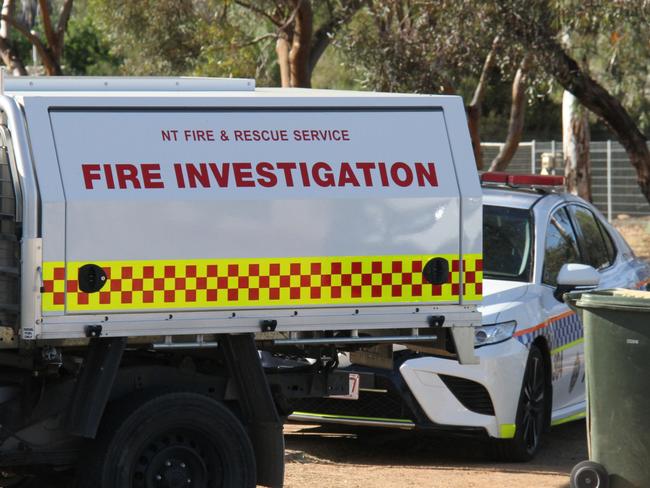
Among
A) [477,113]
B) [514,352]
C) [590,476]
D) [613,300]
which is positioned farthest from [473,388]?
[477,113]

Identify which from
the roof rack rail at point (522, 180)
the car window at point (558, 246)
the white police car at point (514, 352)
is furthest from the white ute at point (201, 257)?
the roof rack rail at point (522, 180)

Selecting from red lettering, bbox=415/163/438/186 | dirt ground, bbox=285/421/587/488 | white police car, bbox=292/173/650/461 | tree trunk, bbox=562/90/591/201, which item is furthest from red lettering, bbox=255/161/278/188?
tree trunk, bbox=562/90/591/201

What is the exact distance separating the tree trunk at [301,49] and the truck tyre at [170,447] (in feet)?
33.3

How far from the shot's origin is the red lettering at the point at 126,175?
18.7 feet

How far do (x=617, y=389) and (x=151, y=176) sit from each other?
105 inches

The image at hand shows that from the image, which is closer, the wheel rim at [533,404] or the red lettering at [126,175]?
the red lettering at [126,175]

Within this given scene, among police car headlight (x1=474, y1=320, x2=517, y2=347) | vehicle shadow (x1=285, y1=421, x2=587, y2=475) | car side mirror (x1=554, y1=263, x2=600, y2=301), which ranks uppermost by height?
car side mirror (x1=554, y1=263, x2=600, y2=301)

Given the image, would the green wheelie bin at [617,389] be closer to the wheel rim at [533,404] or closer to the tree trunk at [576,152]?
the wheel rim at [533,404]

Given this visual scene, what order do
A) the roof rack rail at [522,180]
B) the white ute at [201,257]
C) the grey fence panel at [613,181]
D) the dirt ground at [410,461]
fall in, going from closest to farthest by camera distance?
the white ute at [201,257], the dirt ground at [410,461], the roof rack rail at [522,180], the grey fence panel at [613,181]

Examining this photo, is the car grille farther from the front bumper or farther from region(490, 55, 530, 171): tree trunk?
region(490, 55, 530, 171): tree trunk

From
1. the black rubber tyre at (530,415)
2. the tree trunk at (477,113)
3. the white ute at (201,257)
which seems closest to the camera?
the white ute at (201,257)

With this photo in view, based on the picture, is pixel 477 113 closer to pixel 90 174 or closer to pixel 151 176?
pixel 151 176

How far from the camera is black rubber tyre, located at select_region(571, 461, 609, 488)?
22.3 ft

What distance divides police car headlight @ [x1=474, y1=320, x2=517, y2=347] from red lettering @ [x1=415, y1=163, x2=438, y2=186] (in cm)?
215
